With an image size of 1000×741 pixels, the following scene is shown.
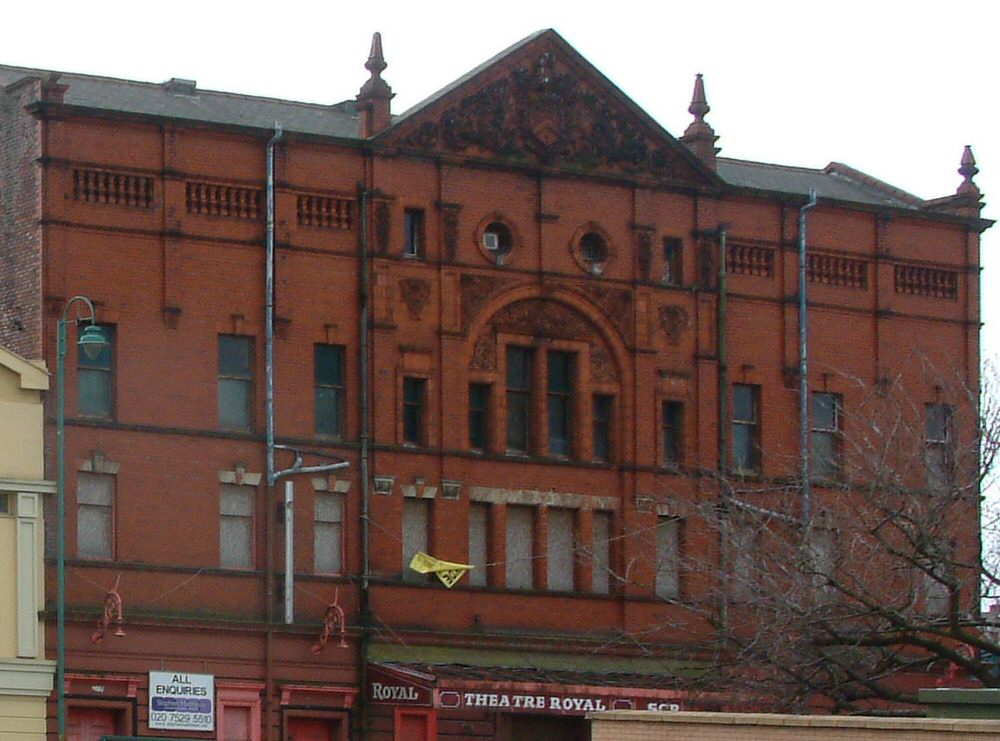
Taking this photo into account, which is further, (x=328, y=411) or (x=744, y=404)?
(x=744, y=404)

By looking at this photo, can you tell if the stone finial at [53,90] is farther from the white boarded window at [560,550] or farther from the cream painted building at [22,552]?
the white boarded window at [560,550]

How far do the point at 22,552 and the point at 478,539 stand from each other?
1038 centimetres

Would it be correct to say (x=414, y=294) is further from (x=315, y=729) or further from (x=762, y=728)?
(x=762, y=728)

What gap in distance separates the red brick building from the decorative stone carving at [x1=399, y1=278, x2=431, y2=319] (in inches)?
2.2

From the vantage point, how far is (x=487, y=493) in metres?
62.2

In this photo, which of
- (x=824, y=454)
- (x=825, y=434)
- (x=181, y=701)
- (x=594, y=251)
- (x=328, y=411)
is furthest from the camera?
(x=825, y=434)

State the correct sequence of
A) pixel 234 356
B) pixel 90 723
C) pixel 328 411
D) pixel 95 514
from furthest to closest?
pixel 328 411
pixel 234 356
pixel 95 514
pixel 90 723

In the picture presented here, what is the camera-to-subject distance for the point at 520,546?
62875 mm

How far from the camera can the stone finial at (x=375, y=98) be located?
61.7m

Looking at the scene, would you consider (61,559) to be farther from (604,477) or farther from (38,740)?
(604,477)

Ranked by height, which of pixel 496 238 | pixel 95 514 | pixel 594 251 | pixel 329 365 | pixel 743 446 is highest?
pixel 496 238

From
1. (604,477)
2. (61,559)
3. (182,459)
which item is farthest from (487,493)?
(61,559)

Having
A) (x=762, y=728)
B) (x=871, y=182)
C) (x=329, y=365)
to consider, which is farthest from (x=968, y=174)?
(x=762, y=728)

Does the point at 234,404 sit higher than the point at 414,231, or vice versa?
the point at 414,231
